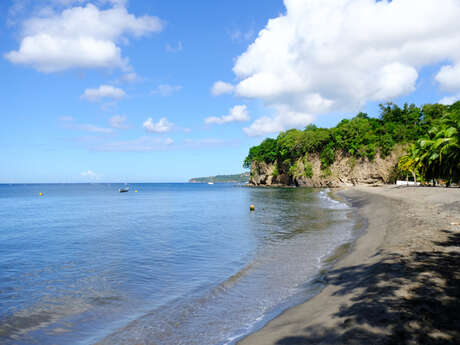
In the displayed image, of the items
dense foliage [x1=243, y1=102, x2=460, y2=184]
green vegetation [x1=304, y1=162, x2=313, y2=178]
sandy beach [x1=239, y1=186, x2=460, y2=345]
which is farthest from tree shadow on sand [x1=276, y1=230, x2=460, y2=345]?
green vegetation [x1=304, y1=162, x2=313, y2=178]

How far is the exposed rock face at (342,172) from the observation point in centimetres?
8377

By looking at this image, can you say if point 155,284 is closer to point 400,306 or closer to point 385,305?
point 385,305

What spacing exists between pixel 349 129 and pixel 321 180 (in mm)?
19619

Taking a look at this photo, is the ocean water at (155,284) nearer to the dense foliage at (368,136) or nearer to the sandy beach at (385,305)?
the sandy beach at (385,305)

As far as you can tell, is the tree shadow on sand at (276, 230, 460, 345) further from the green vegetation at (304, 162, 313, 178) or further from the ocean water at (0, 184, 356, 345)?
the green vegetation at (304, 162, 313, 178)

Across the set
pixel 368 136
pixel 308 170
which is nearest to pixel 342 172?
pixel 308 170

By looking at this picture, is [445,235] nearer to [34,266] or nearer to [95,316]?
[95,316]

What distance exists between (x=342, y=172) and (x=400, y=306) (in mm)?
95043

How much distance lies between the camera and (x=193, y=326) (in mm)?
7117

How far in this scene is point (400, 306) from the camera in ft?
18.8

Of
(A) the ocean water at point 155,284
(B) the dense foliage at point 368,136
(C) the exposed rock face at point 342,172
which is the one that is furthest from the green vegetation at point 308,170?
(A) the ocean water at point 155,284

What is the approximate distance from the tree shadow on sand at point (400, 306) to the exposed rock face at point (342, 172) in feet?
270

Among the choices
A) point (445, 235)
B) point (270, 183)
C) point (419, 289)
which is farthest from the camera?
point (270, 183)

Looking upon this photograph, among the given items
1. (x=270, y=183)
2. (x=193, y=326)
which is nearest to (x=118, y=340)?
(x=193, y=326)
